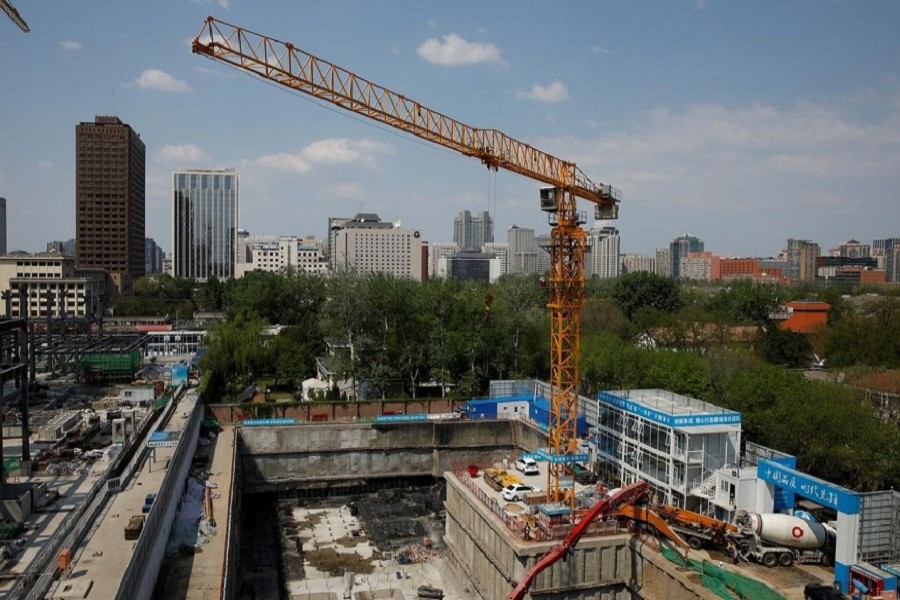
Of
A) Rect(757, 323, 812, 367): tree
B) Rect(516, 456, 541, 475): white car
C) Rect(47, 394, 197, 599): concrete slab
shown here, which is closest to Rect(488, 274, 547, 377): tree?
Rect(516, 456, 541, 475): white car

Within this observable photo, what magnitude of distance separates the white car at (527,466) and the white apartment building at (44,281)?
73.2 metres

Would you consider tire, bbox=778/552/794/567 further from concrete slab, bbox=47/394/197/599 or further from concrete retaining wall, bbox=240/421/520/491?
A: concrete slab, bbox=47/394/197/599

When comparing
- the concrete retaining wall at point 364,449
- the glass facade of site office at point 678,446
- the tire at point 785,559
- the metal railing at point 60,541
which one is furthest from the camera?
the concrete retaining wall at point 364,449

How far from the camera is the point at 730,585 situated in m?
20.7

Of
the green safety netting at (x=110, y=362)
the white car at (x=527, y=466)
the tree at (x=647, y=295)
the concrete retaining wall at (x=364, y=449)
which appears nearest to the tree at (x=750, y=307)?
the tree at (x=647, y=295)

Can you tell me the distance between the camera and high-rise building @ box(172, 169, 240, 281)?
174 meters

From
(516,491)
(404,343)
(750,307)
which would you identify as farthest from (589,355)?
(750,307)

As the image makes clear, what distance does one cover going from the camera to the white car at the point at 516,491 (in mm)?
28414

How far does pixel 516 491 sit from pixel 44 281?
85.1 meters

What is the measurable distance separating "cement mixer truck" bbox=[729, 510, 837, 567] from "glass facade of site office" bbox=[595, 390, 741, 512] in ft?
9.39

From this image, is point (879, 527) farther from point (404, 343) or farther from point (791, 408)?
point (404, 343)

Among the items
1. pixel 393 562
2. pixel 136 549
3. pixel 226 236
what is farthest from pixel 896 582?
pixel 226 236

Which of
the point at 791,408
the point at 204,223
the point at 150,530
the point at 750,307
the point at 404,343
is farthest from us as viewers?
the point at 204,223

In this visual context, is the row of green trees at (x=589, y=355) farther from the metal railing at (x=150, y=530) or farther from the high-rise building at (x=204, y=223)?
the high-rise building at (x=204, y=223)
